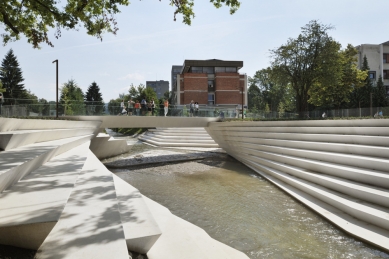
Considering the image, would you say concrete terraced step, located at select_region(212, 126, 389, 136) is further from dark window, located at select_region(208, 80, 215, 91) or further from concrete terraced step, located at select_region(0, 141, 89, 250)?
dark window, located at select_region(208, 80, 215, 91)

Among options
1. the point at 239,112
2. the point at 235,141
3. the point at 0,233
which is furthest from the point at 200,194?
the point at 239,112

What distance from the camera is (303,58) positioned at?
22.5 metres

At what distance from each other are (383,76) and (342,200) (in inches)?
2003

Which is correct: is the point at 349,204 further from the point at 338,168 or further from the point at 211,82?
the point at 211,82

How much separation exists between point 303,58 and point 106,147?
17935 mm

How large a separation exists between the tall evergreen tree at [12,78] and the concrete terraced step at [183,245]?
54444 mm

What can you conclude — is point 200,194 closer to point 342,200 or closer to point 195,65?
point 342,200

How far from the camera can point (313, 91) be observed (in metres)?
31.0

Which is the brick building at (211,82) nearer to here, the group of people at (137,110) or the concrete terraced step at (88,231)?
the group of people at (137,110)

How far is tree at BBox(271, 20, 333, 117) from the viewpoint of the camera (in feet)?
73.0

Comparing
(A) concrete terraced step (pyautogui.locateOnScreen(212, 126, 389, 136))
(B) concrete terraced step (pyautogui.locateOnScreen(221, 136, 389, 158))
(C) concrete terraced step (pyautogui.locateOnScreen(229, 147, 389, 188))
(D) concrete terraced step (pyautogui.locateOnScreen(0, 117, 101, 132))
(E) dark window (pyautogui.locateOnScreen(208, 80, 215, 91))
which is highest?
(E) dark window (pyautogui.locateOnScreen(208, 80, 215, 91))

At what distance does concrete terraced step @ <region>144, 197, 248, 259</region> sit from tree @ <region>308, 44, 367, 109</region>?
19.9 meters

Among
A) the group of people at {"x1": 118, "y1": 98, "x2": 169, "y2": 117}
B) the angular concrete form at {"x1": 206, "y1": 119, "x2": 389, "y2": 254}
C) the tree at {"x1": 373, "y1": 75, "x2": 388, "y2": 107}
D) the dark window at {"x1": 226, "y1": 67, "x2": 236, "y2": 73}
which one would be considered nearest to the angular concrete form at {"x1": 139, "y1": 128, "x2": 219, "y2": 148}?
the group of people at {"x1": 118, "y1": 98, "x2": 169, "y2": 117}

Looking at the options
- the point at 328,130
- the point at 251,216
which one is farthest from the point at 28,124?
the point at 328,130
